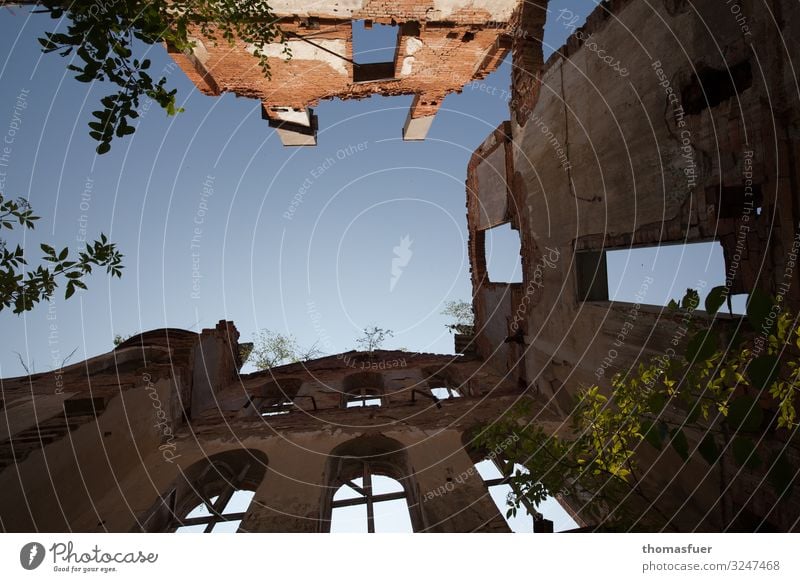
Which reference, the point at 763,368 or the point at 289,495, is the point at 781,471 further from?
the point at 289,495

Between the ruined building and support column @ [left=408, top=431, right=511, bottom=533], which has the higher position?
the ruined building

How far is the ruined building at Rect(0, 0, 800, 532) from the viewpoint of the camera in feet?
13.8

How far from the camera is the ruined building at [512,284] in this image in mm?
4219

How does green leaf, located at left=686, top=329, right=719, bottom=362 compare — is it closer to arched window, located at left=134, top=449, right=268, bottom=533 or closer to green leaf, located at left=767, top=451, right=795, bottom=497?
green leaf, located at left=767, top=451, right=795, bottom=497

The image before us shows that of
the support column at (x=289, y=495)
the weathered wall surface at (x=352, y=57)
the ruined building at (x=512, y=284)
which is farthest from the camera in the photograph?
the weathered wall surface at (x=352, y=57)

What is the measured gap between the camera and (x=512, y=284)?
10375mm

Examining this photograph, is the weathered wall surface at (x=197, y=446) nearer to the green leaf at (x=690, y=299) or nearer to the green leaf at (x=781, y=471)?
the green leaf at (x=781, y=471)

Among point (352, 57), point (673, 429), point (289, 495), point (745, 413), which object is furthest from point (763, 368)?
point (352, 57)

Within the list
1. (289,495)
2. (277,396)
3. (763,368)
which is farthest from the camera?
(277,396)

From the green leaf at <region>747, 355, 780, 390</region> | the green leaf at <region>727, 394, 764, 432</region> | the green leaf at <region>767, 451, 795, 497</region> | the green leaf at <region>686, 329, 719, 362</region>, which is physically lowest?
the green leaf at <region>767, 451, 795, 497</region>

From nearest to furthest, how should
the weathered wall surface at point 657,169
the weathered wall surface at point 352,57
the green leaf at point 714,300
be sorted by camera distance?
the green leaf at point 714,300 → the weathered wall surface at point 657,169 → the weathered wall surface at point 352,57

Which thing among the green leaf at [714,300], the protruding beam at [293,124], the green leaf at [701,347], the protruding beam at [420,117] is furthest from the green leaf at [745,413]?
the protruding beam at [293,124]

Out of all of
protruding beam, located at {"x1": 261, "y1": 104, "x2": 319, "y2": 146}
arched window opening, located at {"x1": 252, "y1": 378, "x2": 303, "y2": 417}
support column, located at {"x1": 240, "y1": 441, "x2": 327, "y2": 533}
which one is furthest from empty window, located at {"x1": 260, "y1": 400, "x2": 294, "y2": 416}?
protruding beam, located at {"x1": 261, "y1": 104, "x2": 319, "y2": 146}
